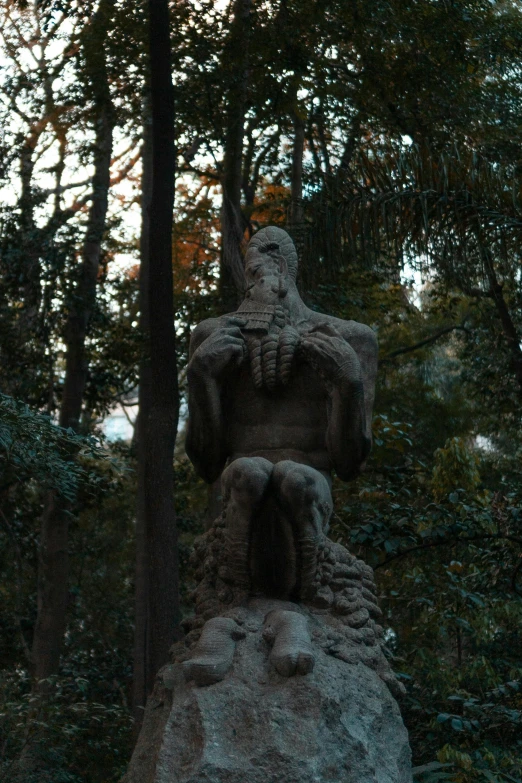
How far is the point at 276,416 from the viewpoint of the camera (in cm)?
548

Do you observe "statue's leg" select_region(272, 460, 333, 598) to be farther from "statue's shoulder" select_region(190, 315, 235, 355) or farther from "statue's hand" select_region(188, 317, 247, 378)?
"statue's shoulder" select_region(190, 315, 235, 355)

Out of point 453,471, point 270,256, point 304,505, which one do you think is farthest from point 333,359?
point 453,471

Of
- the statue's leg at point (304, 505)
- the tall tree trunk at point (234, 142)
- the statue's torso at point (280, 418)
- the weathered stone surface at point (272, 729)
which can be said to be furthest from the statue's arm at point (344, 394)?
the tall tree trunk at point (234, 142)

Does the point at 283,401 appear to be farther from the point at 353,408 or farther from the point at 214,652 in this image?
the point at 214,652

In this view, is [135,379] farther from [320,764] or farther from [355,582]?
[320,764]

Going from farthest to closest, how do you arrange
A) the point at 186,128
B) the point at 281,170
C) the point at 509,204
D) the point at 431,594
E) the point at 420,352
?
the point at 420,352 < the point at 281,170 < the point at 186,128 < the point at 431,594 < the point at 509,204

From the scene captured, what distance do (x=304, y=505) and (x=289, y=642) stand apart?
23.1 inches

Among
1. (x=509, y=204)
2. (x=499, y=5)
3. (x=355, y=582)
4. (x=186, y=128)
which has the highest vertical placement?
(x=499, y=5)

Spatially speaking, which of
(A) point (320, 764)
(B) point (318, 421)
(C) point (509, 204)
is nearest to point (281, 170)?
(C) point (509, 204)

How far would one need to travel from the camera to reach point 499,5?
13.8 m

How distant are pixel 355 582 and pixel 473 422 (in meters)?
12.8

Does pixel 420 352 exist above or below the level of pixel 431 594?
above

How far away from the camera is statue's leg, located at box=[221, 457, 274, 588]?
492 centimetres

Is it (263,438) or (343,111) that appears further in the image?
(343,111)
